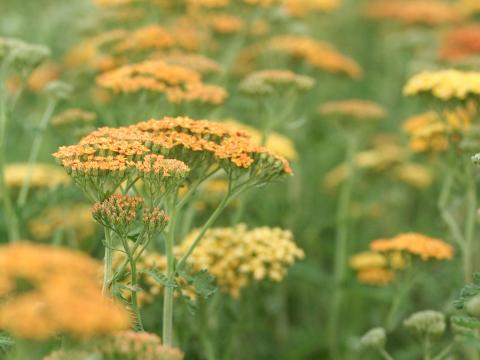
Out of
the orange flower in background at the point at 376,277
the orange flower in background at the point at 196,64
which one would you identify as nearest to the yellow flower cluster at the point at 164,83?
the orange flower in background at the point at 196,64

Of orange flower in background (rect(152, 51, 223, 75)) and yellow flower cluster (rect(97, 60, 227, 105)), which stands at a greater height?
orange flower in background (rect(152, 51, 223, 75))

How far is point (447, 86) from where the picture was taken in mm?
6004

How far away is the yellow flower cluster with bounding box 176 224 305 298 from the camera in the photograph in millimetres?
5645

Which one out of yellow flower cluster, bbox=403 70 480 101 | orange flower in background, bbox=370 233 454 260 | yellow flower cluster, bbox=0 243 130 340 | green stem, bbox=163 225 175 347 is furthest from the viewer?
yellow flower cluster, bbox=403 70 480 101

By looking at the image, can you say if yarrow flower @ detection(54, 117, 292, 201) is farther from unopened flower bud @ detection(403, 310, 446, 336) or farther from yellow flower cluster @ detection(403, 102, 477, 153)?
yellow flower cluster @ detection(403, 102, 477, 153)

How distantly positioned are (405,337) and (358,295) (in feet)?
2.11

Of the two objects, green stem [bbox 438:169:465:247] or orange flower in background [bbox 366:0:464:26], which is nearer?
green stem [bbox 438:169:465:247]

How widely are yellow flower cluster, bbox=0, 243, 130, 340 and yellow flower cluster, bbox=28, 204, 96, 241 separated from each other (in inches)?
158

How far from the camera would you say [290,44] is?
8.54 meters

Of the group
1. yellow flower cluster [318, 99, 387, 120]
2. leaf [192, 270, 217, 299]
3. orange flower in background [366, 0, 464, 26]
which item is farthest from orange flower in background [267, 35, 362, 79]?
leaf [192, 270, 217, 299]

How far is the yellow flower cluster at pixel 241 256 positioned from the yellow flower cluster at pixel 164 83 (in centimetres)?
99

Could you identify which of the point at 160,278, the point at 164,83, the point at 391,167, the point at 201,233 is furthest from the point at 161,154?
the point at 391,167

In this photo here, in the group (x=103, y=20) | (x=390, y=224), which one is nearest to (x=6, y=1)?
(x=103, y=20)

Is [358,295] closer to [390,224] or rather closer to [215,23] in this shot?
[390,224]
